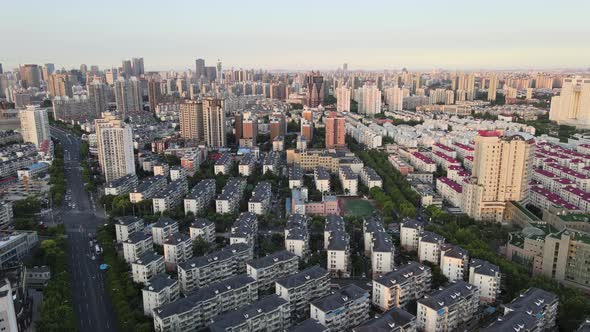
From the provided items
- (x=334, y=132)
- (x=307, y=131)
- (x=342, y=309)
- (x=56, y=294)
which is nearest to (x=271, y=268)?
(x=342, y=309)

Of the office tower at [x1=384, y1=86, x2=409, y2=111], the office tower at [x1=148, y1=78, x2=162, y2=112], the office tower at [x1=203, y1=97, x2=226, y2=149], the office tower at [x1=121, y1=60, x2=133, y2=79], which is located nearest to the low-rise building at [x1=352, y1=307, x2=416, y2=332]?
the office tower at [x1=203, y1=97, x2=226, y2=149]

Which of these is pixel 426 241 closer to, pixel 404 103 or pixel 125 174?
pixel 125 174

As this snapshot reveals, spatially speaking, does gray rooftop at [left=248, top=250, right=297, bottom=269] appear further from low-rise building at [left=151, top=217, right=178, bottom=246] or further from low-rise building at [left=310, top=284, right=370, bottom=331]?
low-rise building at [left=151, top=217, right=178, bottom=246]

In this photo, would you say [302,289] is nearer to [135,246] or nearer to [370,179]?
[135,246]

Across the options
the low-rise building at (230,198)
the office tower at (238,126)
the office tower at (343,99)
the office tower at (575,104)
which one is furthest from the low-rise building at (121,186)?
the office tower at (575,104)

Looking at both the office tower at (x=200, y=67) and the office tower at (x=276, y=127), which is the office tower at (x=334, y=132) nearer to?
the office tower at (x=276, y=127)

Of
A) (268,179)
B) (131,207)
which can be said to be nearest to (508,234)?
(268,179)
